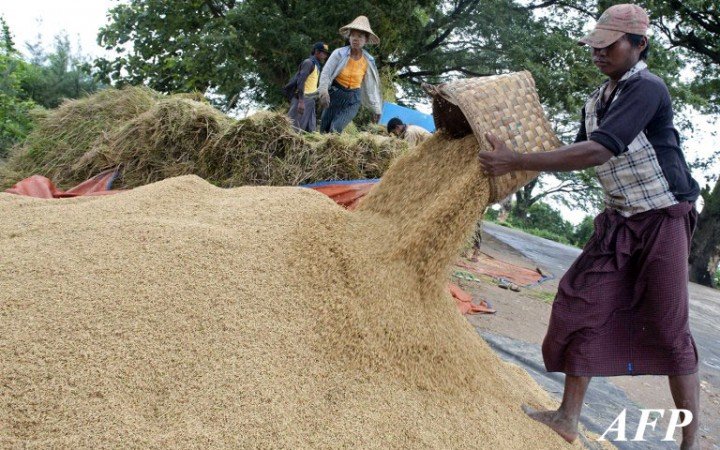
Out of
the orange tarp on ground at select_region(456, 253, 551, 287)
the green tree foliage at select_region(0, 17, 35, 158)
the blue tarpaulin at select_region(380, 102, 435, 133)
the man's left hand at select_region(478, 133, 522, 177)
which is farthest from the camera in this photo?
the green tree foliage at select_region(0, 17, 35, 158)

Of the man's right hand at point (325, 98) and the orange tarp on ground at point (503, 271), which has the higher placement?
the man's right hand at point (325, 98)

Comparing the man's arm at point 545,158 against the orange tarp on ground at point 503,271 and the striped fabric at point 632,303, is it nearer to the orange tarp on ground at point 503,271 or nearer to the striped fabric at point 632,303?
the striped fabric at point 632,303

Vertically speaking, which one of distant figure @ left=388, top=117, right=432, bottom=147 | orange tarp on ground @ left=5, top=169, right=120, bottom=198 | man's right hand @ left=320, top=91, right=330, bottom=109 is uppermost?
man's right hand @ left=320, top=91, right=330, bottom=109

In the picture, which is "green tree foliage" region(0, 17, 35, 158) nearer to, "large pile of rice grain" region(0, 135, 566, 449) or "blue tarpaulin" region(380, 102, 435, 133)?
"blue tarpaulin" region(380, 102, 435, 133)

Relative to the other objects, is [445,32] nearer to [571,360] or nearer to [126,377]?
[571,360]

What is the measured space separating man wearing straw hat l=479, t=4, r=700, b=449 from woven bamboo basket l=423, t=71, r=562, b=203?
9 cm

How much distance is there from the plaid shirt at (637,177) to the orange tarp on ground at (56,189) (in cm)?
262

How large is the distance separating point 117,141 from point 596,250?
3.10 meters

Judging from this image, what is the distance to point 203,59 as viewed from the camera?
759 cm

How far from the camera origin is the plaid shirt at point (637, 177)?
5.79ft

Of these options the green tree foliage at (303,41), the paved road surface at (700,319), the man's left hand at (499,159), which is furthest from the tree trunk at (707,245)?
the man's left hand at (499,159)

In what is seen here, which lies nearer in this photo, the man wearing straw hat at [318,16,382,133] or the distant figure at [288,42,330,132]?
the man wearing straw hat at [318,16,382,133]

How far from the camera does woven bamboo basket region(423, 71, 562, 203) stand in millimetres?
1885

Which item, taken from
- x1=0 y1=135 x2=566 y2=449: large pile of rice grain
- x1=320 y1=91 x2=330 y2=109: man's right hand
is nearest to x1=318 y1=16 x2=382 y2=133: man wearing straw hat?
x1=320 y1=91 x2=330 y2=109: man's right hand
